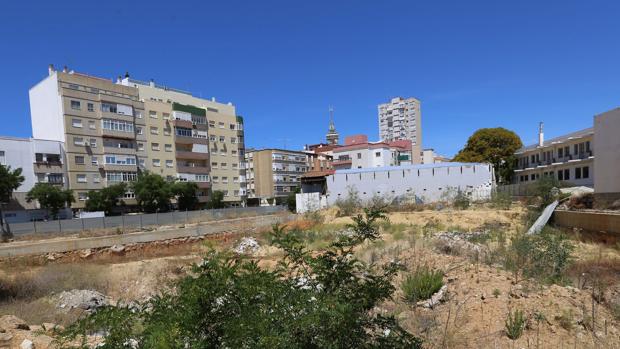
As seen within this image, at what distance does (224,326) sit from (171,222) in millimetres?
38488

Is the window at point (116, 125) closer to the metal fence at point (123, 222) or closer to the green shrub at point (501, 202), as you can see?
the metal fence at point (123, 222)

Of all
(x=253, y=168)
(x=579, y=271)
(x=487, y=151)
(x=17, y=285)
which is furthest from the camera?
(x=253, y=168)

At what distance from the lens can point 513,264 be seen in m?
8.65

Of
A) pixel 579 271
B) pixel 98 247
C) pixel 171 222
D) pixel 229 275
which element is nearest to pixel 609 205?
pixel 579 271

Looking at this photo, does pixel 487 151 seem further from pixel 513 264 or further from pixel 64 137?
pixel 64 137

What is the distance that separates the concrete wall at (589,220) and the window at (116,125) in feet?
164

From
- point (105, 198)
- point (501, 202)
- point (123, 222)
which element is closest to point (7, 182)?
point (105, 198)

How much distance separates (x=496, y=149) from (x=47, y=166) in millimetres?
60185

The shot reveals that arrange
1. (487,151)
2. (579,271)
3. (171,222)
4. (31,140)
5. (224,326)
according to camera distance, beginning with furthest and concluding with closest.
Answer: (487,151) → (31,140) → (171,222) → (579,271) → (224,326)

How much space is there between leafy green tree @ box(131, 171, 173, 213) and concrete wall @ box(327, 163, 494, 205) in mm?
20890

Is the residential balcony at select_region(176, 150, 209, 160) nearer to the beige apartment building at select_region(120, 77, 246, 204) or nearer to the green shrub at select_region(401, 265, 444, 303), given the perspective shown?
the beige apartment building at select_region(120, 77, 246, 204)

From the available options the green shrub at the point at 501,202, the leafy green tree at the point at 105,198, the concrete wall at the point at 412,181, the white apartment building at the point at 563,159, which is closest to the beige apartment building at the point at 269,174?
the leafy green tree at the point at 105,198

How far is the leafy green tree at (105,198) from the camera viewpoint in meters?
41.5

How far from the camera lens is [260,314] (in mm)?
2521
